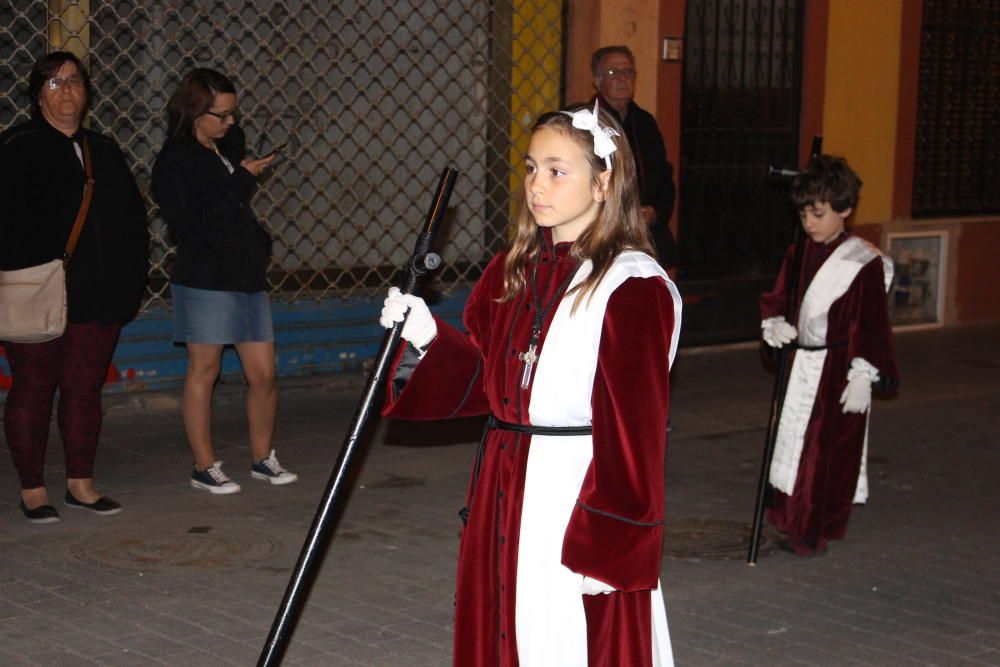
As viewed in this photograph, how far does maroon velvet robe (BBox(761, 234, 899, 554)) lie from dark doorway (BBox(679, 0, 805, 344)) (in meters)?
4.98

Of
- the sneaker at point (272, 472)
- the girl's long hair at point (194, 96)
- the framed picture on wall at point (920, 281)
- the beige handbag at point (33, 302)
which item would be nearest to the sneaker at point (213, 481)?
the sneaker at point (272, 472)

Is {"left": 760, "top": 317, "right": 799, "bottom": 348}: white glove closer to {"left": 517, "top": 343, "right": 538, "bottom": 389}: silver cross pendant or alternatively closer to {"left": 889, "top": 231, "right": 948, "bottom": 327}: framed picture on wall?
{"left": 517, "top": 343, "right": 538, "bottom": 389}: silver cross pendant

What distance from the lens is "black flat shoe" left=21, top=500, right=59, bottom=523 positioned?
6488mm

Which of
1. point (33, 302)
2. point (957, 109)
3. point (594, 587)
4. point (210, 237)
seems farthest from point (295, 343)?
point (957, 109)

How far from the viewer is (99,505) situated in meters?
6.70

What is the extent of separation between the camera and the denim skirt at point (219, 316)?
6836 millimetres

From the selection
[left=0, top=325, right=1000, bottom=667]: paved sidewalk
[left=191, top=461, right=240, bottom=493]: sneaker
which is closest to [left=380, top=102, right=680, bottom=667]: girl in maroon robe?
[left=0, top=325, right=1000, bottom=667]: paved sidewalk

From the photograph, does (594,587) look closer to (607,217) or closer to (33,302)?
(607,217)

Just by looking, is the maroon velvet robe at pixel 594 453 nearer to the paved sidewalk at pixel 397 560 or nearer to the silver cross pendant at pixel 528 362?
the silver cross pendant at pixel 528 362

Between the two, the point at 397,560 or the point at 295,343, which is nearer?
the point at 397,560

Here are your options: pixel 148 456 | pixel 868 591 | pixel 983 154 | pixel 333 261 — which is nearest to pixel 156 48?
pixel 333 261

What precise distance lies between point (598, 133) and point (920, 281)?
35.3 feet

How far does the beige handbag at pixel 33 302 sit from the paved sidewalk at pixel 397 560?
843 mm

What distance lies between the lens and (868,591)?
6.04 m
